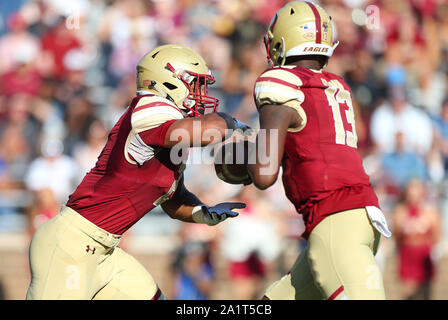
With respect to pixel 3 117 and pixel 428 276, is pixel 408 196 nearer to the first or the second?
pixel 428 276

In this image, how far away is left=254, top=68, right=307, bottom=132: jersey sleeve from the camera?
374cm

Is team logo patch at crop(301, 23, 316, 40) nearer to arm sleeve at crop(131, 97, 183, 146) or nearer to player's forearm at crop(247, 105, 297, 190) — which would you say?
player's forearm at crop(247, 105, 297, 190)

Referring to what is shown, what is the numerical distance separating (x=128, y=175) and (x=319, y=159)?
105 cm

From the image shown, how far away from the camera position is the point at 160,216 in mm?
8406

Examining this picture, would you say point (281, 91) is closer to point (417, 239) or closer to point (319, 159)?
point (319, 159)

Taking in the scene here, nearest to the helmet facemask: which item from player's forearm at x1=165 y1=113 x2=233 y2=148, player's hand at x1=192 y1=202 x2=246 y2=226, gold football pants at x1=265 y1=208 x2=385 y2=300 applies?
player's forearm at x1=165 y1=113 x2=233 y2=148

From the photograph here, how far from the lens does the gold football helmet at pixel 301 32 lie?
399 cm

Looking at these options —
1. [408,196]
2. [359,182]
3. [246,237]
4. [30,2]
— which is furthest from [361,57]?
[359,182]

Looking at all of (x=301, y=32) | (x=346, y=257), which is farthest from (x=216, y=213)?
(x=301, y=32)

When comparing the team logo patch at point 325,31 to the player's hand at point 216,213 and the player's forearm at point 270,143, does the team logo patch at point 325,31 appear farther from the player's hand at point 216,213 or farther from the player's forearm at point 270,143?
the player's hand at point 216,213

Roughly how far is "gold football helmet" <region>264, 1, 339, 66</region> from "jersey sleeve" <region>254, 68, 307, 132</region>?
0.23m

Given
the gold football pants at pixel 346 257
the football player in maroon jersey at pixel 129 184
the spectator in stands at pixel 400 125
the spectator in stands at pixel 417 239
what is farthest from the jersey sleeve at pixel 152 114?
the spectator in stands at pixel 400 125

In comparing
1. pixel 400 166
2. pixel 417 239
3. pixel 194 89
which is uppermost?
pixel 194 89

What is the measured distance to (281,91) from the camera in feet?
12.3
